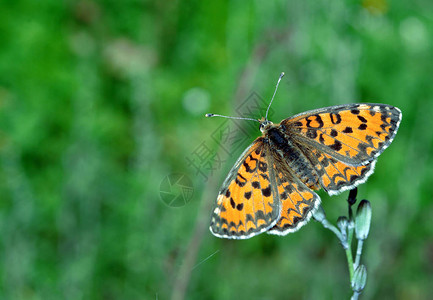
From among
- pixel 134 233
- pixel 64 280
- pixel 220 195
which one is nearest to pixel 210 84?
pixel 134 233

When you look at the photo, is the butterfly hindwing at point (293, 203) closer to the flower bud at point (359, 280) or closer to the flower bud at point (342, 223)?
the flower bud at point (342, 223)

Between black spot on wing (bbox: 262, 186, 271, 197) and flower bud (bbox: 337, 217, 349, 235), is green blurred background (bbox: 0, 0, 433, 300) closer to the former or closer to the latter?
black spot on wing (bbox: 262, 186, 271, 197)

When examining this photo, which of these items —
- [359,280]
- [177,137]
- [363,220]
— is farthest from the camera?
[177,137]

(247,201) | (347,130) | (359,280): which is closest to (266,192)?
(247,201)

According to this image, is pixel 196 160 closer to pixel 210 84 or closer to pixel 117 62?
pixel 210 84

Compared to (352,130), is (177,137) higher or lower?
higher

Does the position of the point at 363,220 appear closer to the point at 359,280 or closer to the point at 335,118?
the point at 359,280
